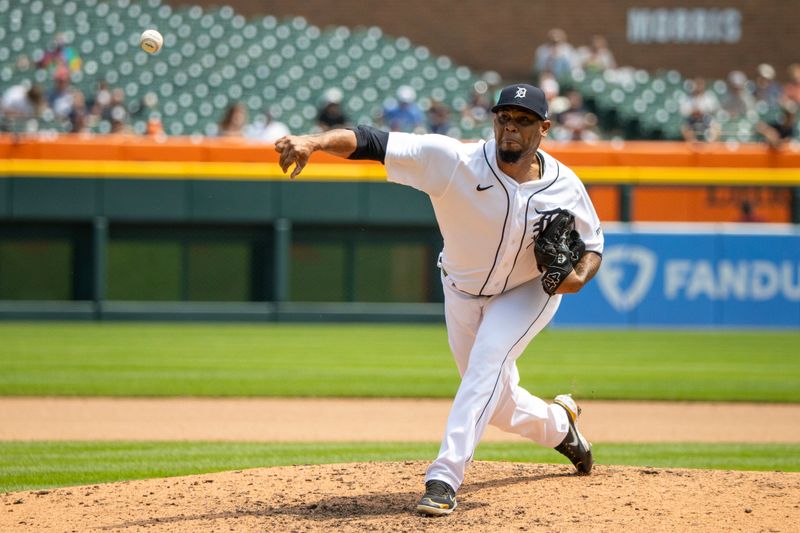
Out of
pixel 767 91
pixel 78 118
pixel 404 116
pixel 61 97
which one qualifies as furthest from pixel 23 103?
pixel 767 91

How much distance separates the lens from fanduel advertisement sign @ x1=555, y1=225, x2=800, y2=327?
15.3 metres

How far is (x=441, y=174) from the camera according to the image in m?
4.50

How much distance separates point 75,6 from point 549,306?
17.0 m

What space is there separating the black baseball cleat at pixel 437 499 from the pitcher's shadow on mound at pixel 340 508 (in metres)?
0.13

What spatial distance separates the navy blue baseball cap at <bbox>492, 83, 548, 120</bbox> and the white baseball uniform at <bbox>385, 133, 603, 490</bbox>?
0.77 ft

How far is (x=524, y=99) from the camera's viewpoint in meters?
4.44

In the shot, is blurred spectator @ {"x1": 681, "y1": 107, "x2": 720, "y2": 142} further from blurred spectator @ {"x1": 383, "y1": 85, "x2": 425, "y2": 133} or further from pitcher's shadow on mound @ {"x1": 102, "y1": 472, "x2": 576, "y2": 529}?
pitcher's shadow on mound @ {"x1": 102, "y1": 472, "x2": 576, "y2": 529}

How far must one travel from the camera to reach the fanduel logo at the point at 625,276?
15141 millimetres

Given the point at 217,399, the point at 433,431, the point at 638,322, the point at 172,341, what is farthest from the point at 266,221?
the point at 433,431

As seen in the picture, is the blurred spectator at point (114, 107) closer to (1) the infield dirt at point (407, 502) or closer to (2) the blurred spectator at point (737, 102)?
(2) the blurred spectator at point (737, 102)

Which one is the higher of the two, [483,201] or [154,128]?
[154,128]

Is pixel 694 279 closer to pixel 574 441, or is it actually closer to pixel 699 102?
pixel 699 102

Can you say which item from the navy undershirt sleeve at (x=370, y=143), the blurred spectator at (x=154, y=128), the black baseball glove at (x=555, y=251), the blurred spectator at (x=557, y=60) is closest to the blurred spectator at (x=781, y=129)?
the blurred spectator at (x=557, y=60)

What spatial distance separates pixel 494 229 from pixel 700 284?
11.5 m
